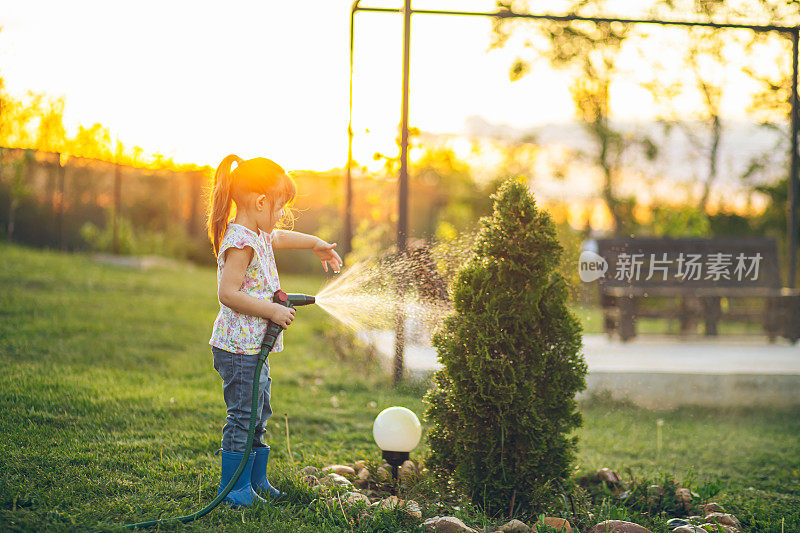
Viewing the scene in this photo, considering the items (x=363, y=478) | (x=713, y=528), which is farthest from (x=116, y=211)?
(x=713, y=528)

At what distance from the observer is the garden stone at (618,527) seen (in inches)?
106

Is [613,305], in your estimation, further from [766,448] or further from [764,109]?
[764,109]

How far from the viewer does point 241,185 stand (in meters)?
2.85

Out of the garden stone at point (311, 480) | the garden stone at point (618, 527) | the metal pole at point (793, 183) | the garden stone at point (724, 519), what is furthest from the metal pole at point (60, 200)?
the garden stone at point (724, 519)

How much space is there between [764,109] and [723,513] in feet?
15.0

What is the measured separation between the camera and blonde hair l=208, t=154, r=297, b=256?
284cm

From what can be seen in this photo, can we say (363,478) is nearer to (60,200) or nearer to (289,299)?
(289,299)

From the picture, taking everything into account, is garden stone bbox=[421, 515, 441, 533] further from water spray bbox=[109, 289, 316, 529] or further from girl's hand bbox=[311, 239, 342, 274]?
girl's hand bbox=[311, 239, 342, 274]

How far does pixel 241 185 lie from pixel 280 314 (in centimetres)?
56

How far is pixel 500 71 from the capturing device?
635 cm

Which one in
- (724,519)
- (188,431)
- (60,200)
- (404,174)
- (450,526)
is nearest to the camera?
(450,526)

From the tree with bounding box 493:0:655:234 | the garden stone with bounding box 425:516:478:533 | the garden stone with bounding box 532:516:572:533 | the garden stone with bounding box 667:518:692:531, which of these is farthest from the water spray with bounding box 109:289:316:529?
the tree with bounding box 493:0:655:234

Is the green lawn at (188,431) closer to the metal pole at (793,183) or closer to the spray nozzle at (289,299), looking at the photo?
the spray nozzle at (289,299)

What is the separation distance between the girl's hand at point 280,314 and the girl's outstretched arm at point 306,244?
1.42 ft
